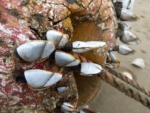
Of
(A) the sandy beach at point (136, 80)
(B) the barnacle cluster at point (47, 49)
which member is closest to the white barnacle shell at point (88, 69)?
(B) the barnacle cluster at point (47, 49)

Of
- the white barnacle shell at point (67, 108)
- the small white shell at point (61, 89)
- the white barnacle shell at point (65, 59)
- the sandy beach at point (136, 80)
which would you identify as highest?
the white barnacle shell at point (65, 59)

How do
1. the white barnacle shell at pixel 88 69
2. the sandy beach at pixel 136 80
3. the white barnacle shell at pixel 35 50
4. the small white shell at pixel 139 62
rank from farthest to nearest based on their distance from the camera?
the small white shell at pixel 139 62, the sandy beach at pixel 136 80, the white barnacle shell at pixel 88 69, the white barnacle shell at pixel 35 50

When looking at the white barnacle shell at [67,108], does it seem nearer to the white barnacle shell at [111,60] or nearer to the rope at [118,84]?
the rope at [118,84]

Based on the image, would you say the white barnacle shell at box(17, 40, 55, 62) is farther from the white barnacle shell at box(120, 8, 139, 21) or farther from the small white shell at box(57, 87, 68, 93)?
the white barnacle shell at box(120, 8, 139, 21)

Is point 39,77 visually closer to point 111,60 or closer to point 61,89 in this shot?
point 61,89

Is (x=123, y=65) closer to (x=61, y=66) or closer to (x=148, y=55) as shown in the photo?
(x=148, y=55)

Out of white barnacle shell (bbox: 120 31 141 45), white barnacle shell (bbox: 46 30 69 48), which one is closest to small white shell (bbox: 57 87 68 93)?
white barnacle shell (bbox: 46 30 69 48)
